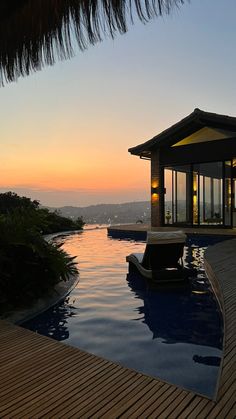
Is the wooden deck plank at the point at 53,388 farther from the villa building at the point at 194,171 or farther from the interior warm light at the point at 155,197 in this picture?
the interior warm light at the point at 155,197

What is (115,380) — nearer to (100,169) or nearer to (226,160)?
(226,160)

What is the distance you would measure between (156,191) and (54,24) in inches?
727

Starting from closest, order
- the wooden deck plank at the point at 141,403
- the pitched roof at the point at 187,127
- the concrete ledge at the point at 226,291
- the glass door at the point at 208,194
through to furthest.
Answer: the wooden deck plank at the point at 141,403 < the concrete ledge at the point at 226,291 < the pitched roof at the point at 187,127 < the glass door at the point at 208,194

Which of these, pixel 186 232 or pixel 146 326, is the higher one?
pixel 186 232

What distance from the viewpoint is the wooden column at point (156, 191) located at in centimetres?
2027

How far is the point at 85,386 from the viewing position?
2789 millimetres

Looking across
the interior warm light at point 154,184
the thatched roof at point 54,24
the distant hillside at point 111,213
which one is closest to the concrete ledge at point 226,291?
the thatched roof at point 54,24

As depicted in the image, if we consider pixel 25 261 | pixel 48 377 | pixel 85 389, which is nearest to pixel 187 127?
pixel 25 261

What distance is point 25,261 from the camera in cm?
572

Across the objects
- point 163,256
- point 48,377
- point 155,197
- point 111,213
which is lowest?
point 48,377

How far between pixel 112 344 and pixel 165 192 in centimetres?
1649

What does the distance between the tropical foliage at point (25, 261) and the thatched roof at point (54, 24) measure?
11.9ft

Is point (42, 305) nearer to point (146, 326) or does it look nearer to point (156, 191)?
point (146, 326)

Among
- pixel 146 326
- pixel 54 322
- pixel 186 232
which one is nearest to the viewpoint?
pixel 146 326
